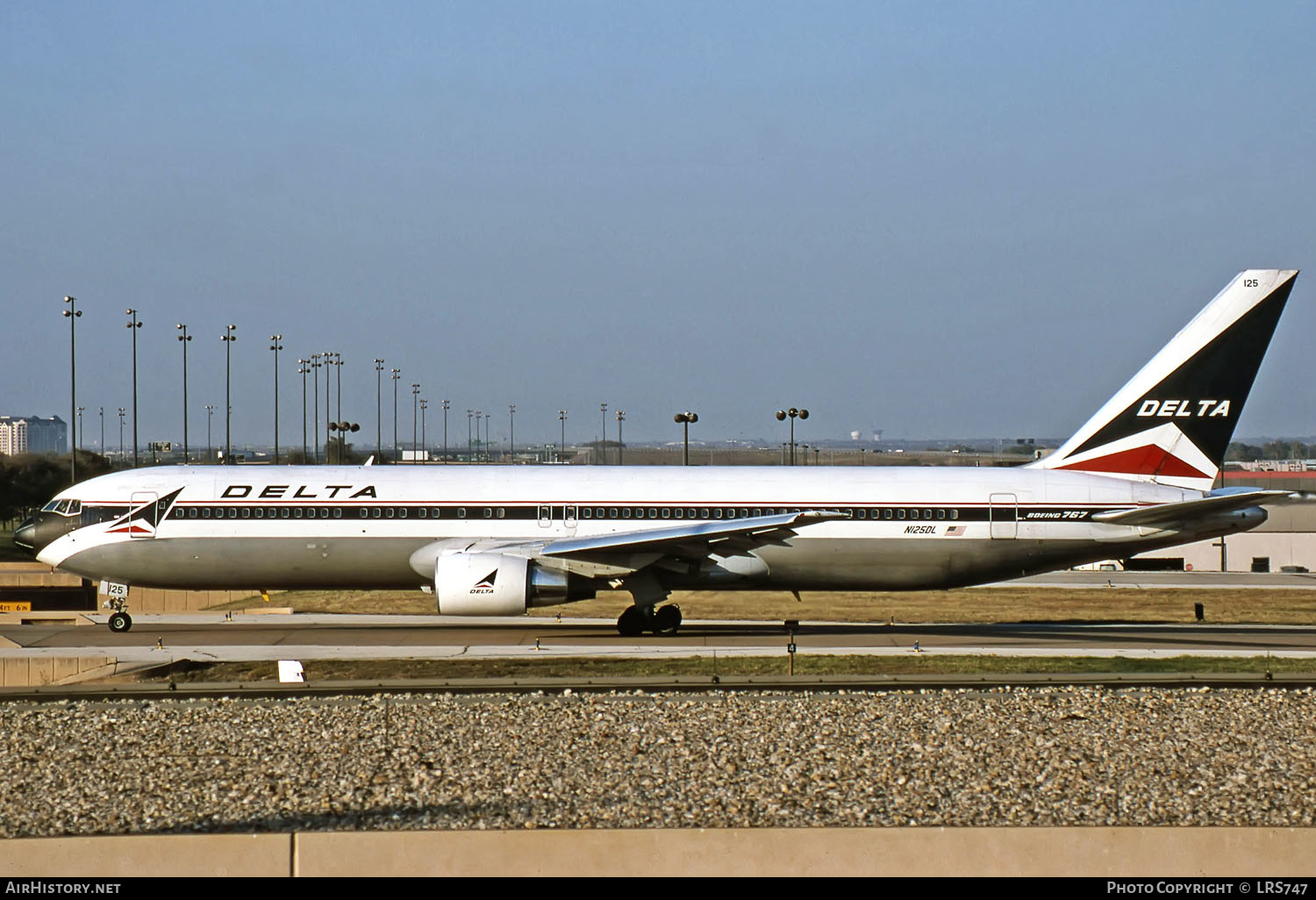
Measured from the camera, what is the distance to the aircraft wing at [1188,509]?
88.4ft

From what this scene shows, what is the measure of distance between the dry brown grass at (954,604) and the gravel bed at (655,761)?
648 inches

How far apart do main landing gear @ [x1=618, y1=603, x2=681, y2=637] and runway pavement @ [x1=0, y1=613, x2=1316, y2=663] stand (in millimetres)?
375

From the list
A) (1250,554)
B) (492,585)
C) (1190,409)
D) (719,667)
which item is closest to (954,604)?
(1190,409)

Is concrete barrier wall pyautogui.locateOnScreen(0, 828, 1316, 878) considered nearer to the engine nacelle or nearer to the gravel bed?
the gravel bed

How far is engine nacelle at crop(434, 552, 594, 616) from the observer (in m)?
26.2

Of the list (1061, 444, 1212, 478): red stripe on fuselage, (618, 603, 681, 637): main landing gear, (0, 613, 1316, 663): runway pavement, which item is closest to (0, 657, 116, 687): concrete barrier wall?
(0, 613, 1316, 663): runway pavement

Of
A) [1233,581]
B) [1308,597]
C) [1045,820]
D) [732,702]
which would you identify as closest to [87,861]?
[1045,820]

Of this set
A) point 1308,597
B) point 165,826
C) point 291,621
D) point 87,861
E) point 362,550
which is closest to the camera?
point 87,861

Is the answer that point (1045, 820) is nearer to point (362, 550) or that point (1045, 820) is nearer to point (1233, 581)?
point (362, 550)

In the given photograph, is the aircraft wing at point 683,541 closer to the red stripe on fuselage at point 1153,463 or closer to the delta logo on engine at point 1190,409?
the red stripe on fuselage at point 1153,463

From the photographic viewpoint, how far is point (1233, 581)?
1857 inches

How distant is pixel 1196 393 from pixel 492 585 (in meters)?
16.0

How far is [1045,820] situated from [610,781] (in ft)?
12.8

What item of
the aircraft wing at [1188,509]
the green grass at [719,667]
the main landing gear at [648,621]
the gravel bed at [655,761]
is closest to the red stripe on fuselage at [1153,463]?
the aircraft wing at [1188,509]
